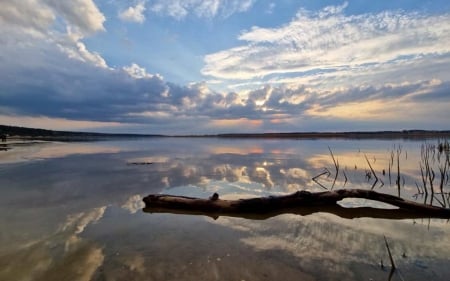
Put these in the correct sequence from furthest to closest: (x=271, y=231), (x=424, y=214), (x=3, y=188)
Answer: (x=3, y=188) → (x=424, y=214) → (x=271, y=231)

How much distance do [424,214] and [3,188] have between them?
540 inches

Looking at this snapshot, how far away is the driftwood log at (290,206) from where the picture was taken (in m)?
8.09

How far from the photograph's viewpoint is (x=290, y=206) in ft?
28.3

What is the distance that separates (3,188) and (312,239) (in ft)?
36.3

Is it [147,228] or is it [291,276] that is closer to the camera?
[291,276]

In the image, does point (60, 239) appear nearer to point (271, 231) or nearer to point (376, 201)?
point (271, 231)

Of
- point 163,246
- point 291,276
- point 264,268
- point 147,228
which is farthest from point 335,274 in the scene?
point 147,228

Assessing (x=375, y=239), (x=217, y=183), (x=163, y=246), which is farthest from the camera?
(x=217, y=183)

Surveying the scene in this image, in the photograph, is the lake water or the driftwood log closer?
the lake water

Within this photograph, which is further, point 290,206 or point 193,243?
point 290,206

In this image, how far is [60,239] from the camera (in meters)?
6.06

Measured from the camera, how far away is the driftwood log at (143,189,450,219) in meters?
8.09

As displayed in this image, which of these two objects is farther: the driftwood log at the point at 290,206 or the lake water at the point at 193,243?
the driftwood log at the point at 290,206

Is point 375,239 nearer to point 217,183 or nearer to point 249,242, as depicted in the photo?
point 249,242
